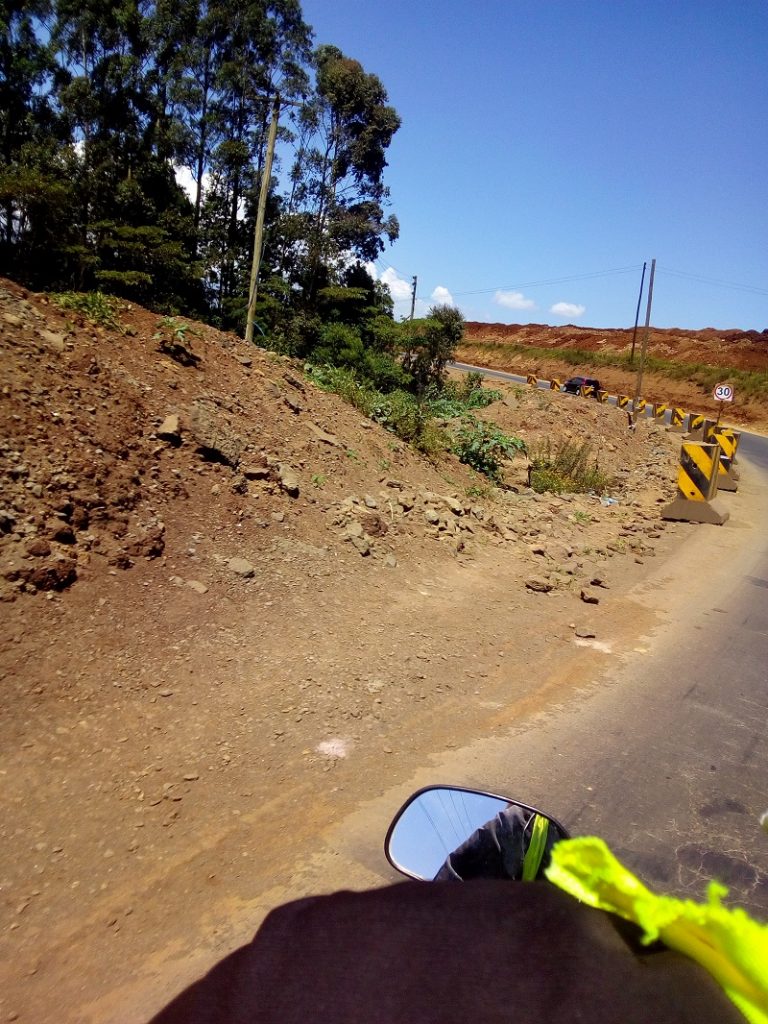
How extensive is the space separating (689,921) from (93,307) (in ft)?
28.6

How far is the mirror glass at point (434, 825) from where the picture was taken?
1866mm

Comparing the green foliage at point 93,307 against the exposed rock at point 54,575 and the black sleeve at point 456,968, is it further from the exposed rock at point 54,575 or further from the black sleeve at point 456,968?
the black sleeve at point 456,968

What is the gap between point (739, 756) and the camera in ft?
15.2

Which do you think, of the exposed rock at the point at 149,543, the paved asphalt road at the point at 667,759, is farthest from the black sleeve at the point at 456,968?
the exposed rock at the point at 149,543

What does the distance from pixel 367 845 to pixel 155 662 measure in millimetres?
1870

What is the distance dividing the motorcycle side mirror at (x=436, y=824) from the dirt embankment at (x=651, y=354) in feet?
155

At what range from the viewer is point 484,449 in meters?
11.4

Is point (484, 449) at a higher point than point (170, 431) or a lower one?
lower

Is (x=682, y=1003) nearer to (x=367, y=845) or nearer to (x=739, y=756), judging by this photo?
(x=367, y=845)

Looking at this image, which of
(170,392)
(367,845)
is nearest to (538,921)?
(367,845)

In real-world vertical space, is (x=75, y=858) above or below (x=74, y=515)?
below

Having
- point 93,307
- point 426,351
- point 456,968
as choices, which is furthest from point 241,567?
point 426,351

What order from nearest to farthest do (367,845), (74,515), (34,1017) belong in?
(34,1017)
(367,845)
(74,515)

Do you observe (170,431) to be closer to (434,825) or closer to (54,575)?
(54,575)
